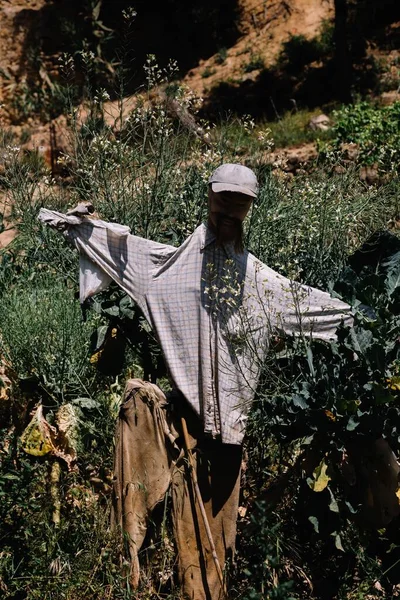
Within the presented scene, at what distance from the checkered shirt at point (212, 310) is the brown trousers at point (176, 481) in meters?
0.15

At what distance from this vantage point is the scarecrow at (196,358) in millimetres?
3793

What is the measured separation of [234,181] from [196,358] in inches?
27.4

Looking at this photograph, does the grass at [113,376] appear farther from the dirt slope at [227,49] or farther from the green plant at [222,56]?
the green plant at [222,56]

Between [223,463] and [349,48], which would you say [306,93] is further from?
[223,463]

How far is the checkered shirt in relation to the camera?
3785 millimetres

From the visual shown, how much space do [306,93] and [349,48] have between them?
2.84 feet

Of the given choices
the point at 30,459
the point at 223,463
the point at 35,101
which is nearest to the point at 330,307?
the point at 223,463

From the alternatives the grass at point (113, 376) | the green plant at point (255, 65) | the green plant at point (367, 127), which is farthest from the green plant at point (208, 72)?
the grass at point (113, 376)

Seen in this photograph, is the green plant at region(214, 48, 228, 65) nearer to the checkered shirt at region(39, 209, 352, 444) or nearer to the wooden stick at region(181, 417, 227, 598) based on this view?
the checkered shirt at region(39, 209, 352, 444)

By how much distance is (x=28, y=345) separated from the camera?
17.7ft

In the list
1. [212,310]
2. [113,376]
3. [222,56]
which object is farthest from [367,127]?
[212,310]

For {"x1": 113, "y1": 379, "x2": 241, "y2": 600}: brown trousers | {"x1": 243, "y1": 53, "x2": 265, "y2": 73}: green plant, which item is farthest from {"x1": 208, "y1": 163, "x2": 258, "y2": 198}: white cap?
{"x1": 243, "y1": 53, "x2": 265, "y2": 73}: green plant

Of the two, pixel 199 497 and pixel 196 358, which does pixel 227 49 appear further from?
pixel 199 497

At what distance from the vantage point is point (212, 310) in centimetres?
382
